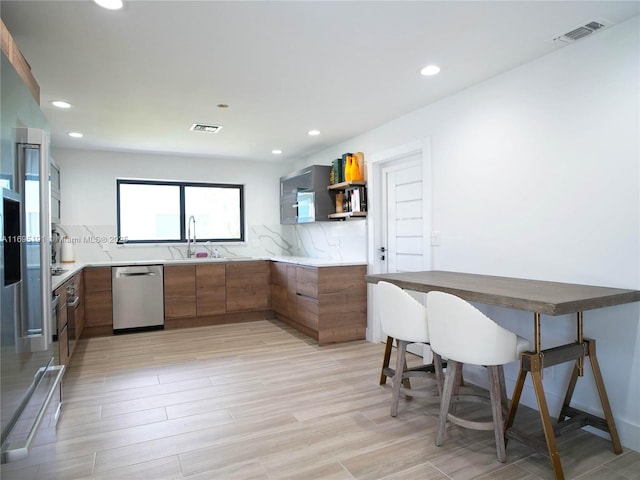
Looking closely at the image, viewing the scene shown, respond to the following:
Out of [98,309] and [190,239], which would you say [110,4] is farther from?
[190,239]

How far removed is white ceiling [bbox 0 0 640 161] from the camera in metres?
2.13

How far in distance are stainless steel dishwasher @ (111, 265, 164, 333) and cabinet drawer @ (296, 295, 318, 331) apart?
5.86 ft

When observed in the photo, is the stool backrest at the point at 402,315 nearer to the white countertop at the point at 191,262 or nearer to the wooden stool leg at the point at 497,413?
the wooden stool leg at the point at 497,413

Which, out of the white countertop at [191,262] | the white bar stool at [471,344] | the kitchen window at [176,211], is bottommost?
the white bar stool at [471,344]

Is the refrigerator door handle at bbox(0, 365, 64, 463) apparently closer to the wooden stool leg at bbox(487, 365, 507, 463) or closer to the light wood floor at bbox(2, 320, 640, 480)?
the light wood floor at bbox(2, 320, 640, 480)

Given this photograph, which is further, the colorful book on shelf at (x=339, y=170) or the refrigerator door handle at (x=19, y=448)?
the colorful book on shelf at (x=339, y=170)

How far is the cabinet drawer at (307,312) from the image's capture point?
14.3 ft

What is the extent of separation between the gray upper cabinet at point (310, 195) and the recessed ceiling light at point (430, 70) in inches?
83.8

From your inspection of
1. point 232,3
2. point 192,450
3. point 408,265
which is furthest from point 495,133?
point 192,450

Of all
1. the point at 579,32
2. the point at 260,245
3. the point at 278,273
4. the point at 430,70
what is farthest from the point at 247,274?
the point at 579,32

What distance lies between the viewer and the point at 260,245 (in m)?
6.37

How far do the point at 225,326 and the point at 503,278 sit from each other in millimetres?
3666

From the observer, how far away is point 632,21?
223cm

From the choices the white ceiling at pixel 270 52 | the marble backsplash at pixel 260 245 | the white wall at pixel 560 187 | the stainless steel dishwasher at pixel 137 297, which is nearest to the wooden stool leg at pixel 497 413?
the white wall at pixel 560 187
